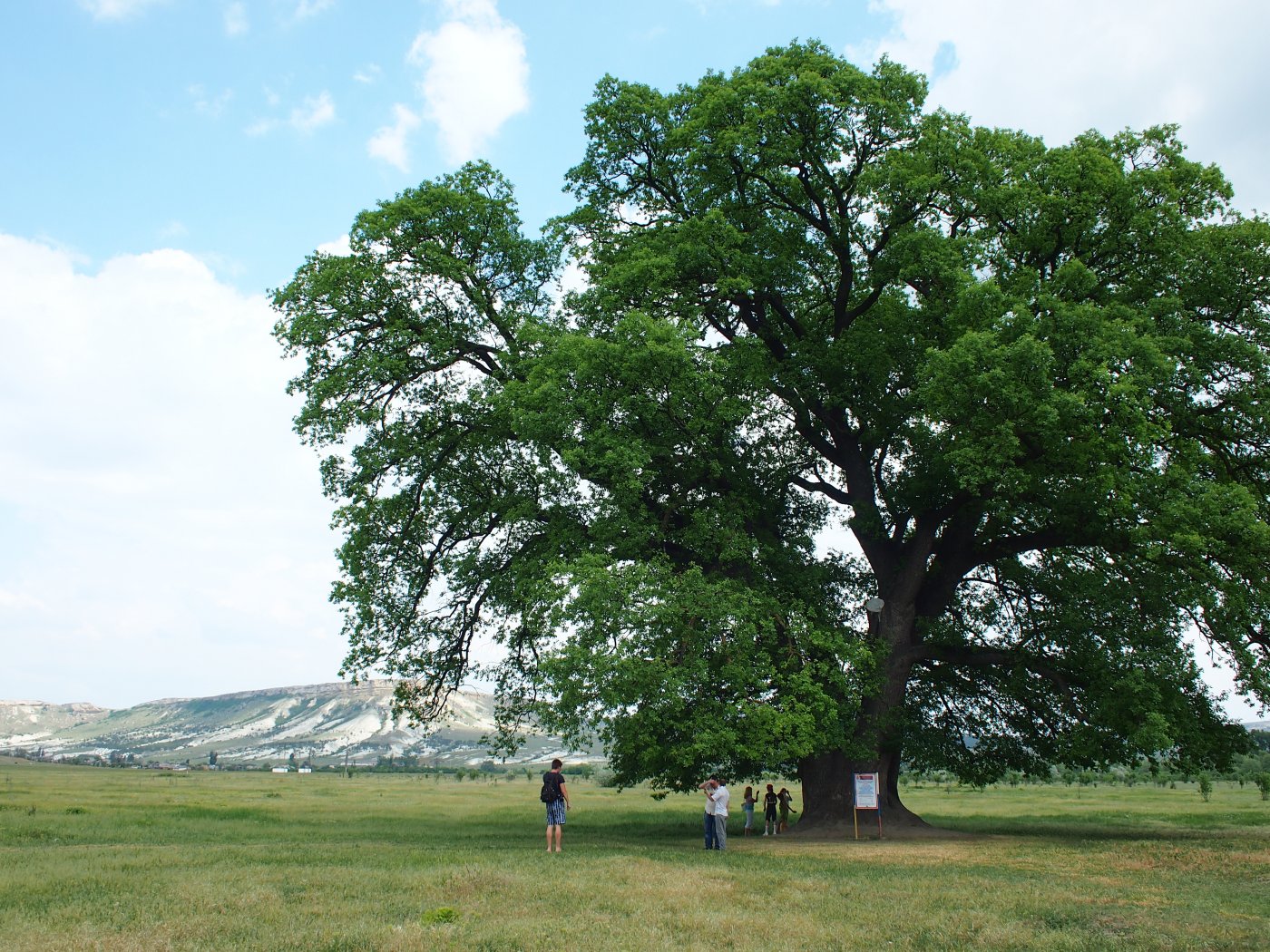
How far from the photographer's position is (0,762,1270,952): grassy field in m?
9.75

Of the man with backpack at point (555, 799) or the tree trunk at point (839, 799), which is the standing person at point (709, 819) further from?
the tree trunk at point (839, 799)

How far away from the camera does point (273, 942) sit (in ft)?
30.6

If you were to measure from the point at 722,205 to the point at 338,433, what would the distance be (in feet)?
40.1

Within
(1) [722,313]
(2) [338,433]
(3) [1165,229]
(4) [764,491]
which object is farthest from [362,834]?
(3) [1165,229]

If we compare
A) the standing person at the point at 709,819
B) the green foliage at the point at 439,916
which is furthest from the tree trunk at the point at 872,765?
the green foliage at the point at 439,916

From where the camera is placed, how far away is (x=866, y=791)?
75.2ft

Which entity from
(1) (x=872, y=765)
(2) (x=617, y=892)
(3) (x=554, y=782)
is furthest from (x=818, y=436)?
(2) (x=617, y=892)

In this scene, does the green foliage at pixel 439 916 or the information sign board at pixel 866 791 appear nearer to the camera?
the green foliage at pixel 439 916

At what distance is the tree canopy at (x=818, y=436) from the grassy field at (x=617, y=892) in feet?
10.2

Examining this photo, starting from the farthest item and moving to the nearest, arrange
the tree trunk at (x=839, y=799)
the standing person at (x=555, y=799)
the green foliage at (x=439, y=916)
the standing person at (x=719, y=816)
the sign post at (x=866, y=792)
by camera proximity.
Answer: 1. the tree trunk at (x=839, y=799)
2. the sign post at (x=866, y=792)
3. the standing person at (x=719, y=816)
4. the standing person at (x=555, y=799)
5. the green foliage at (x=439, y=916)

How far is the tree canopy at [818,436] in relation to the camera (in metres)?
20.0

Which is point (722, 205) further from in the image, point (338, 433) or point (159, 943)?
point (159, 943)

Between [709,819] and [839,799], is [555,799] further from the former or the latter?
[839,799]

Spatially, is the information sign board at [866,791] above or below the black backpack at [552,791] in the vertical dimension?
below
